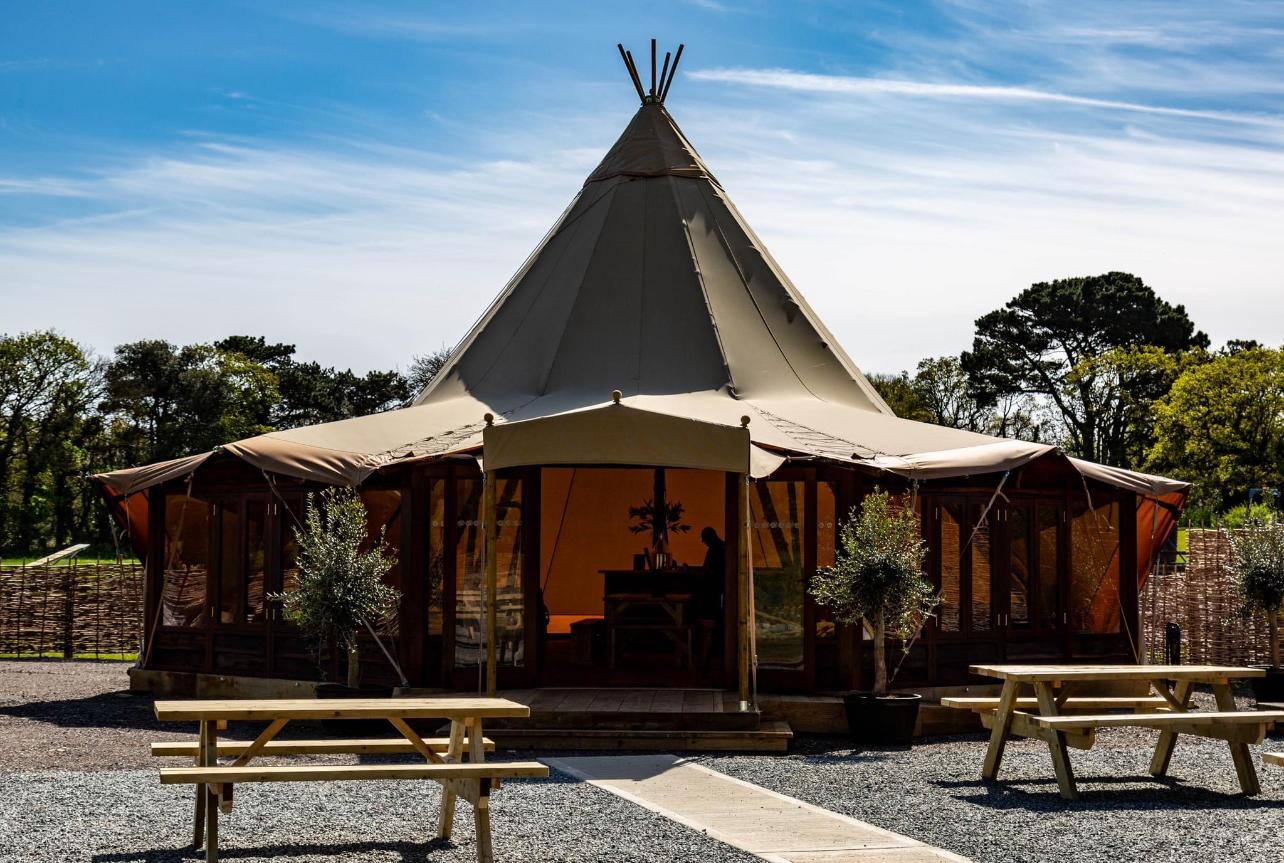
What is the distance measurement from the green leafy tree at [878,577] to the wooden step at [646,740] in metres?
1.06

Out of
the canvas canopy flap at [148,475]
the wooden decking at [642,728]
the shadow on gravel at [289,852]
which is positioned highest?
the canvas canopy flap at [148,475]

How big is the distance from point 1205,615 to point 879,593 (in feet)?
20.5

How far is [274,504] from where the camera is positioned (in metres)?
11.8

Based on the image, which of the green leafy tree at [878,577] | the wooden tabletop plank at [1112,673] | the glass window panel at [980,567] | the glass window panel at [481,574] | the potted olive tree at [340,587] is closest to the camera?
the wooden tabletop plank at [1112,673]

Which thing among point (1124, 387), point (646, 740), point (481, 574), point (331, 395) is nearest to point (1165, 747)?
point (646, 740)

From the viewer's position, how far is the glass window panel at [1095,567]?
39.5 ft

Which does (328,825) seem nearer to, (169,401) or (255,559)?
(255,559)

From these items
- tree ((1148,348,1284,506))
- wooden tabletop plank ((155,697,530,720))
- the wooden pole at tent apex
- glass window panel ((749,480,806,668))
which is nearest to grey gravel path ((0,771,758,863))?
wooden tabletop plank ((155,697,530,720))

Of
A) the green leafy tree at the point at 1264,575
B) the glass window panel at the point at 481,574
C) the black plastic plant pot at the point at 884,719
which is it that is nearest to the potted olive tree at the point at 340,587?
the glass window panel at the point at 481,574

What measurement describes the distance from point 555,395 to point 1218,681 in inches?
249

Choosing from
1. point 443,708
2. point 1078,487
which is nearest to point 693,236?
point 1078,487

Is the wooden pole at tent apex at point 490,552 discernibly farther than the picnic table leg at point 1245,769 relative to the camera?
Yes

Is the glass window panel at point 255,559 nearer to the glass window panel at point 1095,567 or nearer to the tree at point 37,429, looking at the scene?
the glass window panel at point 1095,567

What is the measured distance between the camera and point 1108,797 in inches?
285
